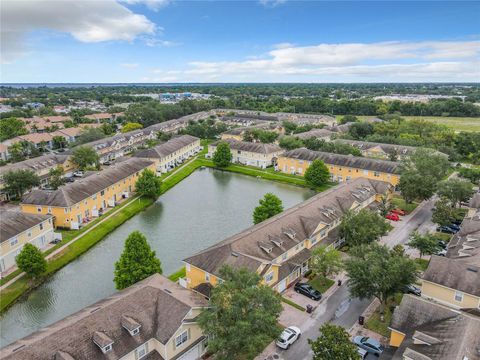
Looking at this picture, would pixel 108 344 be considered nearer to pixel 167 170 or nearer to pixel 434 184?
pixel 434 184

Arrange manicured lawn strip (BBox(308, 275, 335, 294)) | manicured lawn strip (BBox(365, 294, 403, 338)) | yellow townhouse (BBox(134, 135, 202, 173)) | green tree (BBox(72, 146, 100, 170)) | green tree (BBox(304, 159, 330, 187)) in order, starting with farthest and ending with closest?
yellow townhouse (BBox(134, 135, 202, 173))
green tree (BBox(72, 146, 100, 170))
green tree (BBox(304, 159, 330, 187))
manicured lawn strip (BBox(308, 275, 335, 294))
manicured lawn strip (BBox(365, 294, 403, 338))

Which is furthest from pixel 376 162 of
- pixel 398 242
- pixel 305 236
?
pixel 305 236

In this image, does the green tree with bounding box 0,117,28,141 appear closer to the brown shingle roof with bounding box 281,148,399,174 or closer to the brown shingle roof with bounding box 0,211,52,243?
the brown shingle roof with bounding box 0,211,52,243

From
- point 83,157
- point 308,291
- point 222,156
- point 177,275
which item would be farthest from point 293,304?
point 83,157

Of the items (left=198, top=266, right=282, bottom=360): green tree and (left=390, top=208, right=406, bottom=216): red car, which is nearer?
(left=198, top=266, right=282, bottom=360): green tree

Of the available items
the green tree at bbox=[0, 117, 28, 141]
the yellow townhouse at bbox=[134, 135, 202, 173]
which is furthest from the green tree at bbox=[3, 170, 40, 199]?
the green tree at bbox=[0, 117, 28, 141]

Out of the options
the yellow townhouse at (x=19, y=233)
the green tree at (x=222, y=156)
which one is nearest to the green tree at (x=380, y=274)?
the yellow townhouse at (x=19, y=233)
